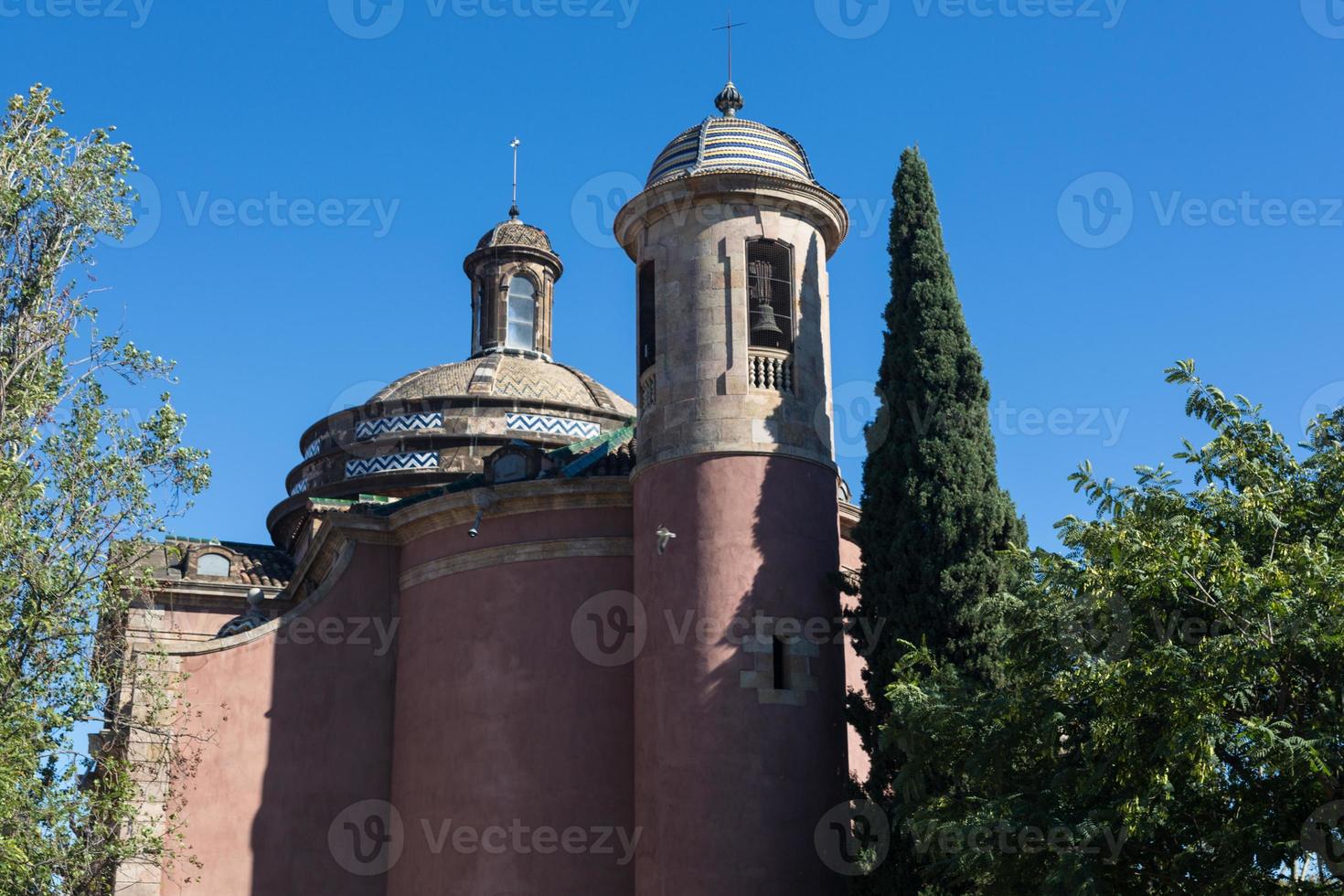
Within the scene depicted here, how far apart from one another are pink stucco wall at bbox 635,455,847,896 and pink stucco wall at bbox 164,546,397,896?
17.0ft

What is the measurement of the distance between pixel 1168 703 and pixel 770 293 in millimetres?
10172

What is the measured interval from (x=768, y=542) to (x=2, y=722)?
9.75 metres

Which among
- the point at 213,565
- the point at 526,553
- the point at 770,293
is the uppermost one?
Result: the point at 770,293

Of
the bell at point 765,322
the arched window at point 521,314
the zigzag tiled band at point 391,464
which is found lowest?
the bell at point 765,322

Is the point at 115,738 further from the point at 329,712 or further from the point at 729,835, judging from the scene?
the point at 729,835

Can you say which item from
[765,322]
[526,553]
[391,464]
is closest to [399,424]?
[391,464]

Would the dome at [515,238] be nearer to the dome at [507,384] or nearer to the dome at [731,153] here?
the dome at [507,384]

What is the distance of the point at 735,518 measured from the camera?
68.2 ft

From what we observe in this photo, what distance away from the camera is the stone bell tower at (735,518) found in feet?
64.6

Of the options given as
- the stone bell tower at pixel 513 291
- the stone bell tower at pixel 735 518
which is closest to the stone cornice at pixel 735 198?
the stone bell tower at pixel 735 518

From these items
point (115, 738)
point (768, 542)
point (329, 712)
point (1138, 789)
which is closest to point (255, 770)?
point (329, 712)

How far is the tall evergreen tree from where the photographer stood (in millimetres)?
19016

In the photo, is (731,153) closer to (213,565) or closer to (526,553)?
(526,553)

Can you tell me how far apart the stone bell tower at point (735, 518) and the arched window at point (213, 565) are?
11.6m
